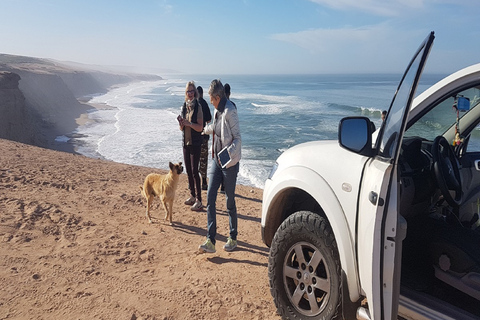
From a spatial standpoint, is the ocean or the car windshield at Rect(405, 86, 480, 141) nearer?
the car windshield at Rect(405, 86, 480, 141)

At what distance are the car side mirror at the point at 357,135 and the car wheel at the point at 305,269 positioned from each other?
0.66 meters

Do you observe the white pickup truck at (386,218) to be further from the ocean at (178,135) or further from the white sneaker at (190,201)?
the ocean at (178,135)

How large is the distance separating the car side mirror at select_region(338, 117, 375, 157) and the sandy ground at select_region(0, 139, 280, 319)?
1.88 m

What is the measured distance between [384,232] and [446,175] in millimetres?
1336

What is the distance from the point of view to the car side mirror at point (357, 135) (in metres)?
2.38

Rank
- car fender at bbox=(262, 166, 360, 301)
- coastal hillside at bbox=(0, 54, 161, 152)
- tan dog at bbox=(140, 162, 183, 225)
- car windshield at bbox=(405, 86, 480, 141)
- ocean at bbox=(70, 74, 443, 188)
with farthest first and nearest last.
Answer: coastal hillside at bbox=(0, 54, 161, 152), ocean at bbox=(70, 74, 443, 188), tan dog at bbox=(140, 162, 183, 225), car windshield at bbox=(405, 86, 480, 141), car fender at bbox=(262, 166, 360, 301)

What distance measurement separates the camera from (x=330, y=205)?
2559mm

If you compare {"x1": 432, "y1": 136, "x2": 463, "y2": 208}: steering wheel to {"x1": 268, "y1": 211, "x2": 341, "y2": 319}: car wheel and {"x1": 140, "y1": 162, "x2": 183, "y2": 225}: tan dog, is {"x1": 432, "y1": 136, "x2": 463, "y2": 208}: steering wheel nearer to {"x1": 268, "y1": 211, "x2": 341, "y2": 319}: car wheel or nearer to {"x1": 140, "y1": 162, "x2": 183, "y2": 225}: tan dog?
{"x1": 268, "y1": 211, "x2": 341, "y2": 319}: car wheel

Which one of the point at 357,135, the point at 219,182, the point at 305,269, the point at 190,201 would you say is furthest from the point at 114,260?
the point at 357,135

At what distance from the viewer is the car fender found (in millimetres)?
2371

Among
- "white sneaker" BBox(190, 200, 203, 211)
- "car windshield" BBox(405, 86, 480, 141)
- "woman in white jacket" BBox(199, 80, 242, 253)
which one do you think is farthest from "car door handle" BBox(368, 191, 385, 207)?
"white sneaker" BBox(190, 200, 203, 211)

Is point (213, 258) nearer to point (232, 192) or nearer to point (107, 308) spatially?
point (232, 192)

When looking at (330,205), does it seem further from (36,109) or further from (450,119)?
(36,109)

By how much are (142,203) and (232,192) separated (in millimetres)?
3214
